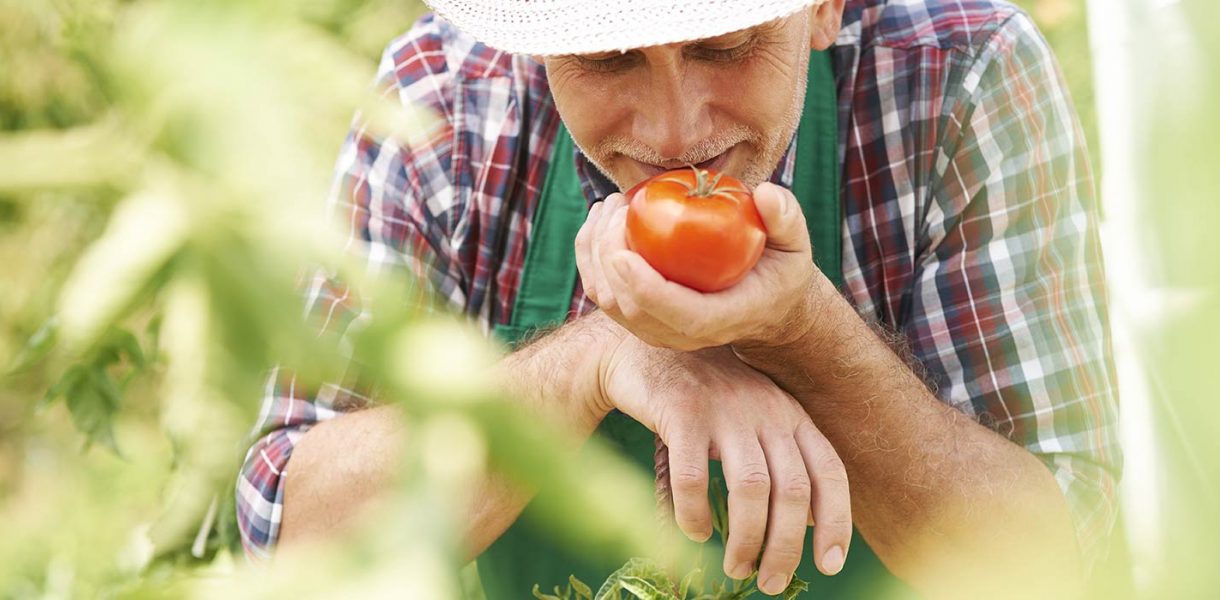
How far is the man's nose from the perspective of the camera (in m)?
1.25

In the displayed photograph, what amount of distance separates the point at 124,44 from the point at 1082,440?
136 cm

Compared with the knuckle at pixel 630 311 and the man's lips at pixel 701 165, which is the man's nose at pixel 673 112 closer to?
the man's lips at pixel 701 165

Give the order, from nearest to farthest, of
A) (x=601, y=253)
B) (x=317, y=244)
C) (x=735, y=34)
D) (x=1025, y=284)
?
(x=317, y=244) → (x=601, y=253) → (x=735, y=34) → (x=1025, y=284)

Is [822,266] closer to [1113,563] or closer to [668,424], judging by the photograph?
[668,424]

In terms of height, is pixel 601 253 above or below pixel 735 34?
below

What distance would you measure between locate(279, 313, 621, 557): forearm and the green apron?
0.59 ft

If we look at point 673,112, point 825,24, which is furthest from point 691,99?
point 825,24

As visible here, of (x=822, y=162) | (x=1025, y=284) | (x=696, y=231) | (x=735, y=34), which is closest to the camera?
(x=696, y=231)

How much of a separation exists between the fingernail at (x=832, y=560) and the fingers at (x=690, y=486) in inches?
4.3

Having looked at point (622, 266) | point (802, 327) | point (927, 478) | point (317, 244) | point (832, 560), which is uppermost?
point (317, 244)

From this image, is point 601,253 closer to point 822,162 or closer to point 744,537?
point 744,537

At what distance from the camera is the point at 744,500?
1056 mm

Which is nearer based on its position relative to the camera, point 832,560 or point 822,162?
point 832,560

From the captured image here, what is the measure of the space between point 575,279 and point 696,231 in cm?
65
